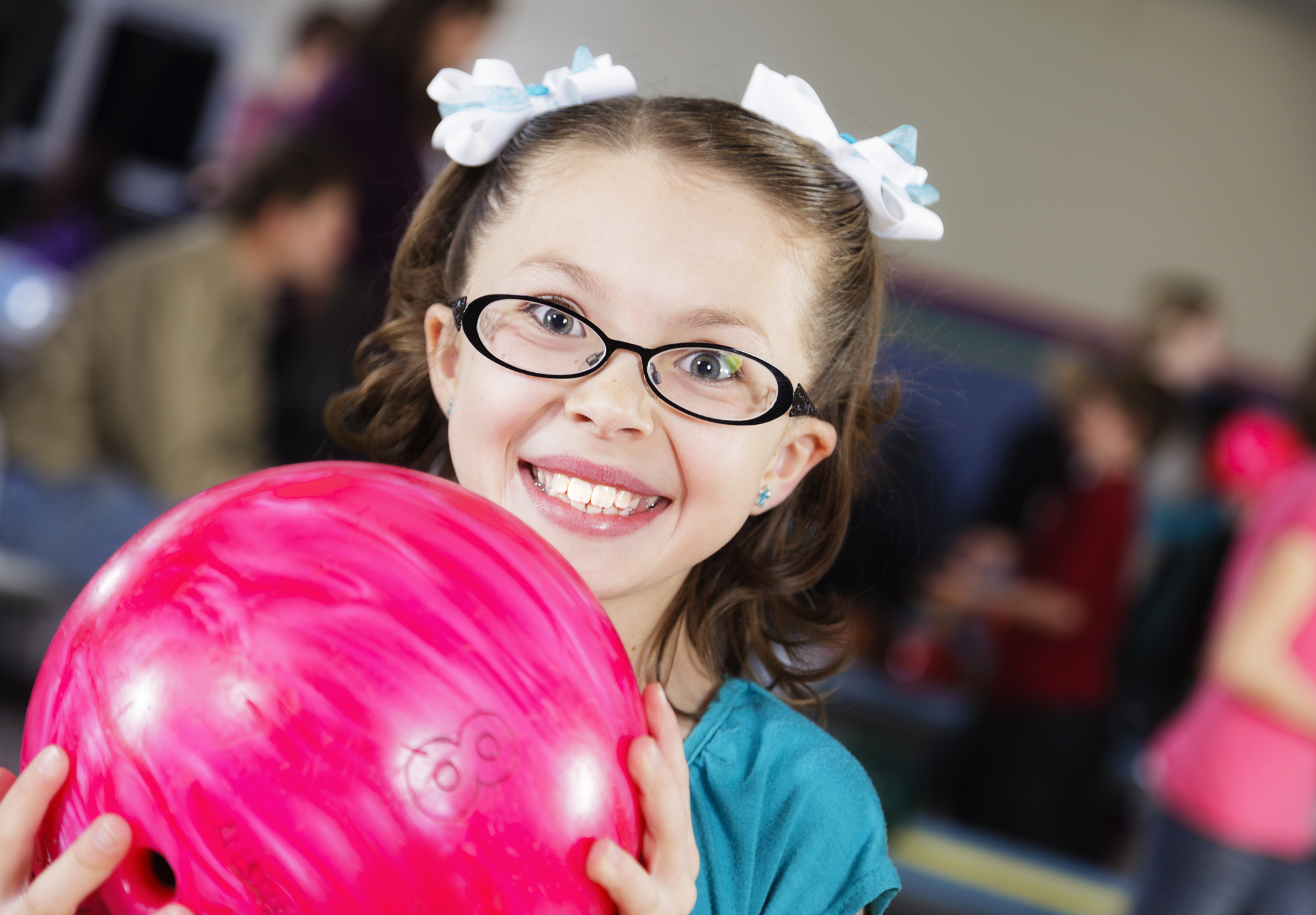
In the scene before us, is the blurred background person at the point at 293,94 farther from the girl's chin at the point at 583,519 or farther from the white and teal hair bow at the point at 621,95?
the girl's chin at the point at 583,519

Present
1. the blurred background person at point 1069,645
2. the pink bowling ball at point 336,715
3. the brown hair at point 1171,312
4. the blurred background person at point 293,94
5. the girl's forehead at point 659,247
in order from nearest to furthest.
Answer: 1. the pink bowling ball at point 336,715
2. the girl's forehead at point 659,247
3. the blurred background person at point 1069,645
4. the blurred background person at point 293,94
5. the brown hair at point 1171,312

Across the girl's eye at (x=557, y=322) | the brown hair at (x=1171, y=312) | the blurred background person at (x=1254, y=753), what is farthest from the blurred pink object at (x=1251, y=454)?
the girl's eye at (x=557, y=322)

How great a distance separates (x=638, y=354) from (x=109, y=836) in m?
0.49

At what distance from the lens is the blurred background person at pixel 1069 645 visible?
347 centimetres

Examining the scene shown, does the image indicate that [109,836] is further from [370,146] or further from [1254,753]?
[370,146]

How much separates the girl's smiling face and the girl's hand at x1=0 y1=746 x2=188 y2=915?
1.32 ft

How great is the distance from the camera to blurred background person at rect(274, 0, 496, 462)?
291 centimetres

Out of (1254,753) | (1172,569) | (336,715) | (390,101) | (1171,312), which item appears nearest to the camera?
(336,715)

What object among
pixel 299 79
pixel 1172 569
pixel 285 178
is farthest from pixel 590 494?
pixel 299 79

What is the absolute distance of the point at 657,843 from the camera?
812mm

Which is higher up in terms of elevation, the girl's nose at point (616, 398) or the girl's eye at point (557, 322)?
the girl's eye at point (557, 322)

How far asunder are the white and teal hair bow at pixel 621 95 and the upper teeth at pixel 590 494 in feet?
1.09

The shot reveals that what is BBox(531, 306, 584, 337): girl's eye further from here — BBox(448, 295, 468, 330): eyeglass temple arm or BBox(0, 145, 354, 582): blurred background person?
BBox(0, 145, 354, 582): blurred background person

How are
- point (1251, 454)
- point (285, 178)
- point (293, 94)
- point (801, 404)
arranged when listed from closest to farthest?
point (801, 404) → point (285, 178) → point (293, 94) → point (1251, 454)
